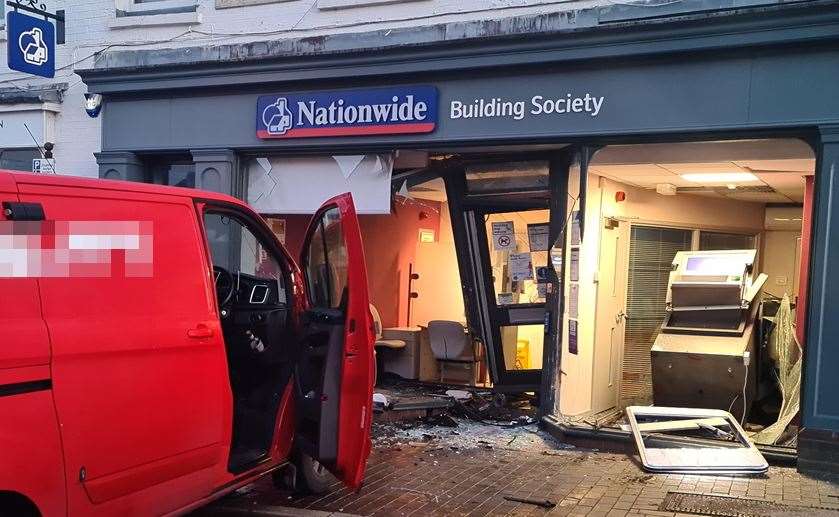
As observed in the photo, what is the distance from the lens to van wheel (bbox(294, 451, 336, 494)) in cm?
534

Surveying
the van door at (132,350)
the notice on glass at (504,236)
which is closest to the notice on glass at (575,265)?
the notice on glass at (504,236)

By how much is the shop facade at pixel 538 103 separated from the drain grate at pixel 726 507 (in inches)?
39.2

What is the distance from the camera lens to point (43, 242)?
361 centimetres

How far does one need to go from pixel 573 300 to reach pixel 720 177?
217cm

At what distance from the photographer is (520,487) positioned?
578cm

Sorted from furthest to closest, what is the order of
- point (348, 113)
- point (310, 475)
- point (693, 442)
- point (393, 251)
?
point (393, 251), point (348, 113), point (693, 442), point (310, 475)

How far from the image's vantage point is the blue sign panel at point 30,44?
8.72m

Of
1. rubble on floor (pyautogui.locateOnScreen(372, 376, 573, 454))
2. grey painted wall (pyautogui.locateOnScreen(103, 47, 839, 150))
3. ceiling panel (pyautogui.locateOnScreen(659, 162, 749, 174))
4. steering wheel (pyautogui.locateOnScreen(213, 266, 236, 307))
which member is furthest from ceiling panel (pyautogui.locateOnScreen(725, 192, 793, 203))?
steering wheel (pyautogui.locateOnScreen(213, 266, 236, 307))

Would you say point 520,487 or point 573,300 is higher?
point 573,300

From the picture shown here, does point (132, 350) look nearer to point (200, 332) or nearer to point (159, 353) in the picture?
point (159, 353)

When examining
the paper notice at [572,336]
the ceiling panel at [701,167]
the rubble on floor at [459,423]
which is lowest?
the rubble on floor at [459,423]

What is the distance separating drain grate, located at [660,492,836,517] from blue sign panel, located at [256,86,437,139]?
4.05 m

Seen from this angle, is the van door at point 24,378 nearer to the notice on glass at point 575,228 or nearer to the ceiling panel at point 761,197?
the notice on glass at point 575,228

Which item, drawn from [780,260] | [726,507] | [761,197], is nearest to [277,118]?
[726,507]
